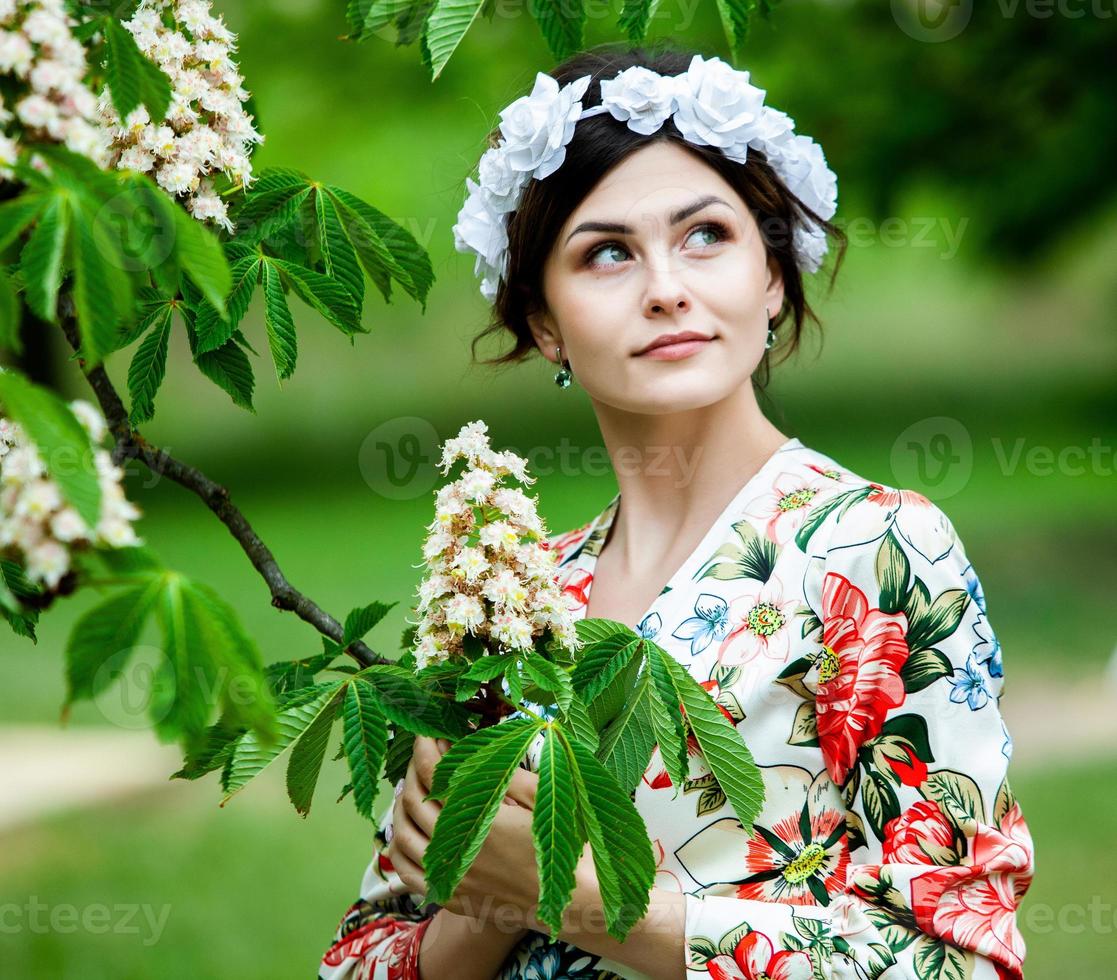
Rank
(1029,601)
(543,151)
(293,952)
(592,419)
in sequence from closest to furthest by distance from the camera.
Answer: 1. (543,151)
2. (293,952)
3. (1029,601)
4. (592,419)

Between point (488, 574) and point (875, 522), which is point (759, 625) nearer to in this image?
point (875, 522)

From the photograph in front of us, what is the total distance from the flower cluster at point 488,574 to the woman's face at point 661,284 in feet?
1.53

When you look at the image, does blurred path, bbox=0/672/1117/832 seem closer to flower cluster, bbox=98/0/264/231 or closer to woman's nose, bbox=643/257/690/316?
woman's nose, bbox=643/257/690/316

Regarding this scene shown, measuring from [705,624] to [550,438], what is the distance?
468 inches

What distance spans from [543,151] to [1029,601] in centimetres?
704

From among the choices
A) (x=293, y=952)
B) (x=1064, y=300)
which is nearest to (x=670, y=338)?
(x=293, y=952)

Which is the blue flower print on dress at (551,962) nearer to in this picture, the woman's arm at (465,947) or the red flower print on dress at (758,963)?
the woman's arm at (465,947)

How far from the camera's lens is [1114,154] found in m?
9.19

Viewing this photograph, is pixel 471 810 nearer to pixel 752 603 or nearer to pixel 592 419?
pixel 752 603

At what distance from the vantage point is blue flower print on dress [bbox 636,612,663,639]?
197 centimetres

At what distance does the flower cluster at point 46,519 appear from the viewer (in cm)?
112

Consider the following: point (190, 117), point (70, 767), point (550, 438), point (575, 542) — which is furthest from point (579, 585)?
point (550, 438)

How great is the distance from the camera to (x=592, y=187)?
6.81ft

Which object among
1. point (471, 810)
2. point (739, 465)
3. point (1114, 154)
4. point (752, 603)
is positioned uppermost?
point (1114, 154)
